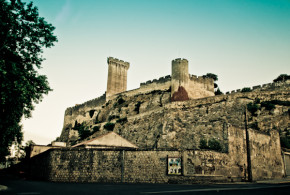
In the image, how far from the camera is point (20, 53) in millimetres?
15398

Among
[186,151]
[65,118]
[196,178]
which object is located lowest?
[196,178]

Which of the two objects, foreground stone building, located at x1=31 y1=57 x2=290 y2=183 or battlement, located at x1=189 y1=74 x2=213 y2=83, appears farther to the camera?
battlement, located at x1=189 y1=74 x2=213 y2=83

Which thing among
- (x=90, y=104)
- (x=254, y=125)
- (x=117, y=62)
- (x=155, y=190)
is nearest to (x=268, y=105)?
(x=254, y=125)

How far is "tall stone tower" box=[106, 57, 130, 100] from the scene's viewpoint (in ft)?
216

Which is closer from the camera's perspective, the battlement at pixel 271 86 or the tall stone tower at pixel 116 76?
→ the battlement at pixel 271 86

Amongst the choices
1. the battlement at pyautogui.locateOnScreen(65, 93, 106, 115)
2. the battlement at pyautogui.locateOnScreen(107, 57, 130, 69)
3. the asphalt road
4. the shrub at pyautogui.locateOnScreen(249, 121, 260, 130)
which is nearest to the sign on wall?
the asphalt road

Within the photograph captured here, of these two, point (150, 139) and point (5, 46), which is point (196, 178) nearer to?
point (5, 46)

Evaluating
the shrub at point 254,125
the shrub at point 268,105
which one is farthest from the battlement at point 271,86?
the shrub at point 254,125

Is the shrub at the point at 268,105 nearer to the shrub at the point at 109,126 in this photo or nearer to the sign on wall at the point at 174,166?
the sign on wall at the point at 174,166

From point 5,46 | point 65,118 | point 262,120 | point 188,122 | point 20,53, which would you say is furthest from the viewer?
point 65,118

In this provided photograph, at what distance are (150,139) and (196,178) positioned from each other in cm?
2051

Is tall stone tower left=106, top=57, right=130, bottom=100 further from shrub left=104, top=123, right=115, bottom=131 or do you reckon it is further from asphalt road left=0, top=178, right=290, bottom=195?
asphalt road left=0, top=178, right=290, bottom=195

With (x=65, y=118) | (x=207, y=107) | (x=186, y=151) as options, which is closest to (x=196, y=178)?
(x=186, y=151)

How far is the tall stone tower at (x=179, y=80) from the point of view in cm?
4622
